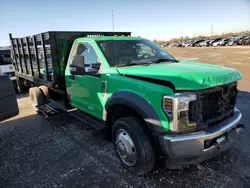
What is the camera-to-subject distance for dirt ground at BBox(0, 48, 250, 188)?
2.85 meters

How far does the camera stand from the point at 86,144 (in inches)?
157

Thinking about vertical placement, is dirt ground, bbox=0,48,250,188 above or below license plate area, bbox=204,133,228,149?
below

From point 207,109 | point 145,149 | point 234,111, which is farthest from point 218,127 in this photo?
point 145,149

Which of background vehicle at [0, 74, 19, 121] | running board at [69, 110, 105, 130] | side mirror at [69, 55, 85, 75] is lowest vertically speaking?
running board at [69, 110, 105, 130]

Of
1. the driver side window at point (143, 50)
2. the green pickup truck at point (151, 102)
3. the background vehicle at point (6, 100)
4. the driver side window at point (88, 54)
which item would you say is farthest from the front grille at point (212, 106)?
the background vehicle at point (6, 100)

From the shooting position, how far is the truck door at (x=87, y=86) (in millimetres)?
3594

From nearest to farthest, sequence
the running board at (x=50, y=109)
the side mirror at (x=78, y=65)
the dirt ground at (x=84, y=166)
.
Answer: the dirt ground at (x=84, y=166) < the side mirror at (x=78, y=65) < the running board at (x=50, y=109)

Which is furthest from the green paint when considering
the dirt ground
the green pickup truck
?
the dirt ground

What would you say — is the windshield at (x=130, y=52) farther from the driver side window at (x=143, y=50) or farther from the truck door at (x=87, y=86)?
the truck door at (x=87, y=86)

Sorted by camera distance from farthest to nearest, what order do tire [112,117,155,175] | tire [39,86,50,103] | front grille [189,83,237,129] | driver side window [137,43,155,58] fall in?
tire [39,86,50,103] → driver side window [137,43,155,58] → tire [112,117,155,175] → front grille [189,83,237,129]

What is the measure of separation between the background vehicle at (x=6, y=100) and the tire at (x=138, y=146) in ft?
6.68

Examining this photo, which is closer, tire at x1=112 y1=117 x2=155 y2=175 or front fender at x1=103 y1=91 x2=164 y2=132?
front fender at x1=103 y1=91 x2=164 y2=132

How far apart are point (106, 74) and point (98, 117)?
2.98ft

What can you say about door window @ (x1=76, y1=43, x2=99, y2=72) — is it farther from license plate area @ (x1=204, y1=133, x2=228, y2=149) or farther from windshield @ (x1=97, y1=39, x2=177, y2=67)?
license plate area @ (x1=204, y1=133, x2=228, y2=149)
